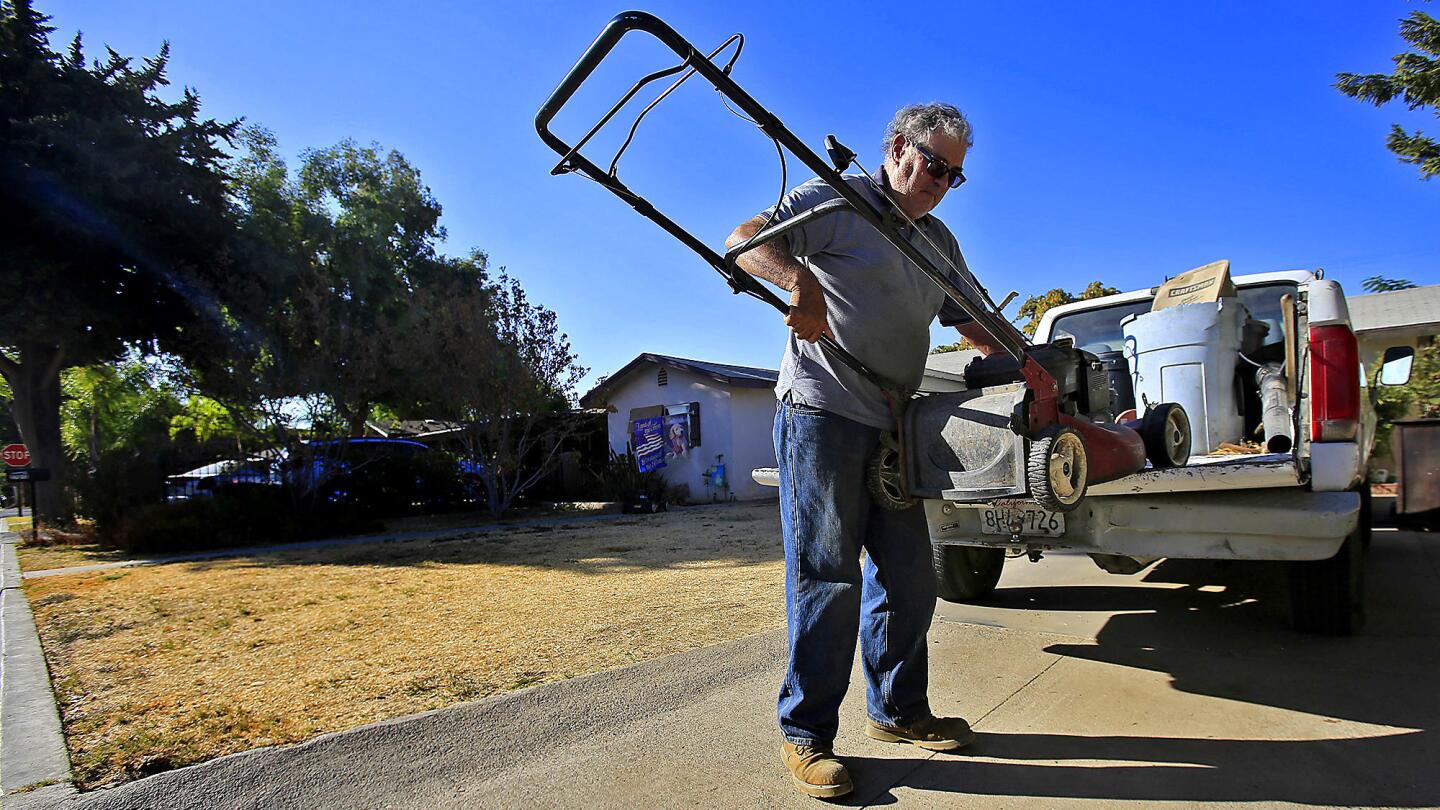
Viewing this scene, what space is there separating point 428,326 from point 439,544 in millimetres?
5360

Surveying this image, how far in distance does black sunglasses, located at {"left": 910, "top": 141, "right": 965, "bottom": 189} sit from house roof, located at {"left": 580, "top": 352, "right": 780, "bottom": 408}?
607 inches

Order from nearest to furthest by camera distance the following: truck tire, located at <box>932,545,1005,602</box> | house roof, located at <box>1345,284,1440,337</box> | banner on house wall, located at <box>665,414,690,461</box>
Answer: truck tire, located at <box>932,545,1005,602</box>
house roof, located at <box>1345,284,1440,337</box>
banner on house wall, located at <box>665,414,690,461</box>

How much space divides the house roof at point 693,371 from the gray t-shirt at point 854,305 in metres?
15.3

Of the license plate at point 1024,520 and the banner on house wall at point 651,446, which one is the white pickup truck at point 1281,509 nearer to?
the license plate at point 1024,520

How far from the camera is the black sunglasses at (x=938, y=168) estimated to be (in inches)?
86.0

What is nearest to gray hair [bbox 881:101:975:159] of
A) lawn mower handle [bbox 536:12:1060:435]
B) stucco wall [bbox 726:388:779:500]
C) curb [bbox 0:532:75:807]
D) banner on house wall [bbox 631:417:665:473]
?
lawn mower handle [bbox 536:12:1060:435]

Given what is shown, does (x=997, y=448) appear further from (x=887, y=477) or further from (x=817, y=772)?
(x=817, y=772)

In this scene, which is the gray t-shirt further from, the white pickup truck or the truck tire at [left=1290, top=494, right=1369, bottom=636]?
the truck tire at [left=1290, top=494, right=1369, bottom=636]

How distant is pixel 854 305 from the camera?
7.64ft

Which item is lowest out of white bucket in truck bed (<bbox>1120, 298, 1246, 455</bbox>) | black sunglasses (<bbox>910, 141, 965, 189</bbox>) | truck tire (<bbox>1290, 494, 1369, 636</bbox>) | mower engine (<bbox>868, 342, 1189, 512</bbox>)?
truck tire (<bbox>1290, 494, 1369, 636</bbox>)

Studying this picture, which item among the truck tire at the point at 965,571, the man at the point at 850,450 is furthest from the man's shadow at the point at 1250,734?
the truck tire at the point at 965,571

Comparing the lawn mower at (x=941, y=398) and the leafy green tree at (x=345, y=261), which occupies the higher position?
the leafy green tree at (x=345, y=261)

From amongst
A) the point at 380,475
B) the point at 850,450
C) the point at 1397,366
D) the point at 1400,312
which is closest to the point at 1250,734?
the point at 850,450

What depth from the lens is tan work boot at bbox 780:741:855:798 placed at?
6.88 feet
